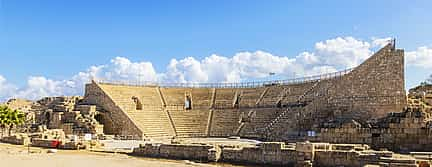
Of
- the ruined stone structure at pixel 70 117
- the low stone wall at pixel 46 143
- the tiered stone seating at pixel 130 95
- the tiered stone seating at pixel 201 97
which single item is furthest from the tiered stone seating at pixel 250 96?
the low stone wall at pixel 46 143

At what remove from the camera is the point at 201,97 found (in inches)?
2115

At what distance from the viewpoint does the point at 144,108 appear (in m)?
48.5

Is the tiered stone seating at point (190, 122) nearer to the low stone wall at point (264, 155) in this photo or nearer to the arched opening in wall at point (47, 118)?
the arched opening in wall at point (47, 118)

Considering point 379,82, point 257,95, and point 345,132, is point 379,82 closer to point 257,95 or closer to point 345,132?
point 345,132

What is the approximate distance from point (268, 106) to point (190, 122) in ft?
27.9

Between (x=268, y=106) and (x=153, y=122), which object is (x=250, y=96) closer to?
(x=268, y=106)

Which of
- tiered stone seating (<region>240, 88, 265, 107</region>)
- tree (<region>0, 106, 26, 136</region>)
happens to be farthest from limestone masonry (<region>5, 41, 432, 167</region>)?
tree (<region>0, 106, 26, 136</region>)

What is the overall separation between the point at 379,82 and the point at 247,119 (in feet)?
50.0

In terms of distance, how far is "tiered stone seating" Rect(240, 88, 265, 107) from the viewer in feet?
161

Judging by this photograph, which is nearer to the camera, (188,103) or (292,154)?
(292,154)

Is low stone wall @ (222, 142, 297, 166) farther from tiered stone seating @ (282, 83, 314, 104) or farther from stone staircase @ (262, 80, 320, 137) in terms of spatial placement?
tiered stone seating @ (282, 83, 314, 104)

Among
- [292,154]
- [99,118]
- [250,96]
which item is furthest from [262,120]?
[292,154]

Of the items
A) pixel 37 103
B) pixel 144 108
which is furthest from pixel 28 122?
pixel 144 108

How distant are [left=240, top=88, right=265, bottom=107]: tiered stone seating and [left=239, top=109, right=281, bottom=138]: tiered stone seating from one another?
312cm
